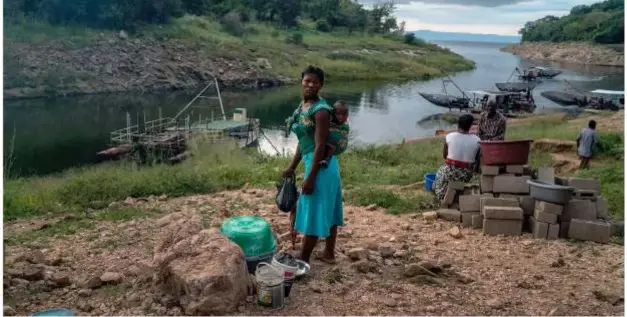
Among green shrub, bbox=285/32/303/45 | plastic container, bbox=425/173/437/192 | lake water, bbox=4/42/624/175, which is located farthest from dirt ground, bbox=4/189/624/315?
green shrub, bbox=285/32/303/45

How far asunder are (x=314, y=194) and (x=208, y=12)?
47.1 meters

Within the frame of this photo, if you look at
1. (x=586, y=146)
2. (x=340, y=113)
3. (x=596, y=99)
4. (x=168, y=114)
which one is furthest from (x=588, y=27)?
(x=340, y=113)

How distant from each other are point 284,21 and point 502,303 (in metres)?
53.0

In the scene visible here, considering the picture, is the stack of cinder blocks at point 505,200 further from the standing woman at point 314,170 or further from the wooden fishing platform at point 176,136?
the wooden fishing platform at point 176,136

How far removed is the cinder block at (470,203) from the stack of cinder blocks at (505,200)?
0.19 ft

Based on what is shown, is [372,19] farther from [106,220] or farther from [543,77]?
[106,220]

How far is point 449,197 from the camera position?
518 centimetres

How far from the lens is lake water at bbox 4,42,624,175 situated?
17672 mm

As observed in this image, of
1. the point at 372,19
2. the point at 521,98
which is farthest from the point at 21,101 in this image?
the point at 372,19

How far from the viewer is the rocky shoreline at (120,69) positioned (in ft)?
93.8

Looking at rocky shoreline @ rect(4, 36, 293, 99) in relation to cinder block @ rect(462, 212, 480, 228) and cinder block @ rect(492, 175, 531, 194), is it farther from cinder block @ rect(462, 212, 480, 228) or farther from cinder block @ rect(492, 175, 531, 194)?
cinder block @ rect(492, 175, 531, 194)

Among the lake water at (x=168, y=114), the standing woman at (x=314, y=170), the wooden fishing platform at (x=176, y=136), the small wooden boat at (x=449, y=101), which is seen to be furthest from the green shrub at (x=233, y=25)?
the standing woman at (x=314, y=170)

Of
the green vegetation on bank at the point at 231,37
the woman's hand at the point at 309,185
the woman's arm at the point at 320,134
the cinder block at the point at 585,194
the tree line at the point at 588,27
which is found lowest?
the cinder block at the point at 585,194

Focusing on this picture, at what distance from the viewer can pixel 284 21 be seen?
5438cm
